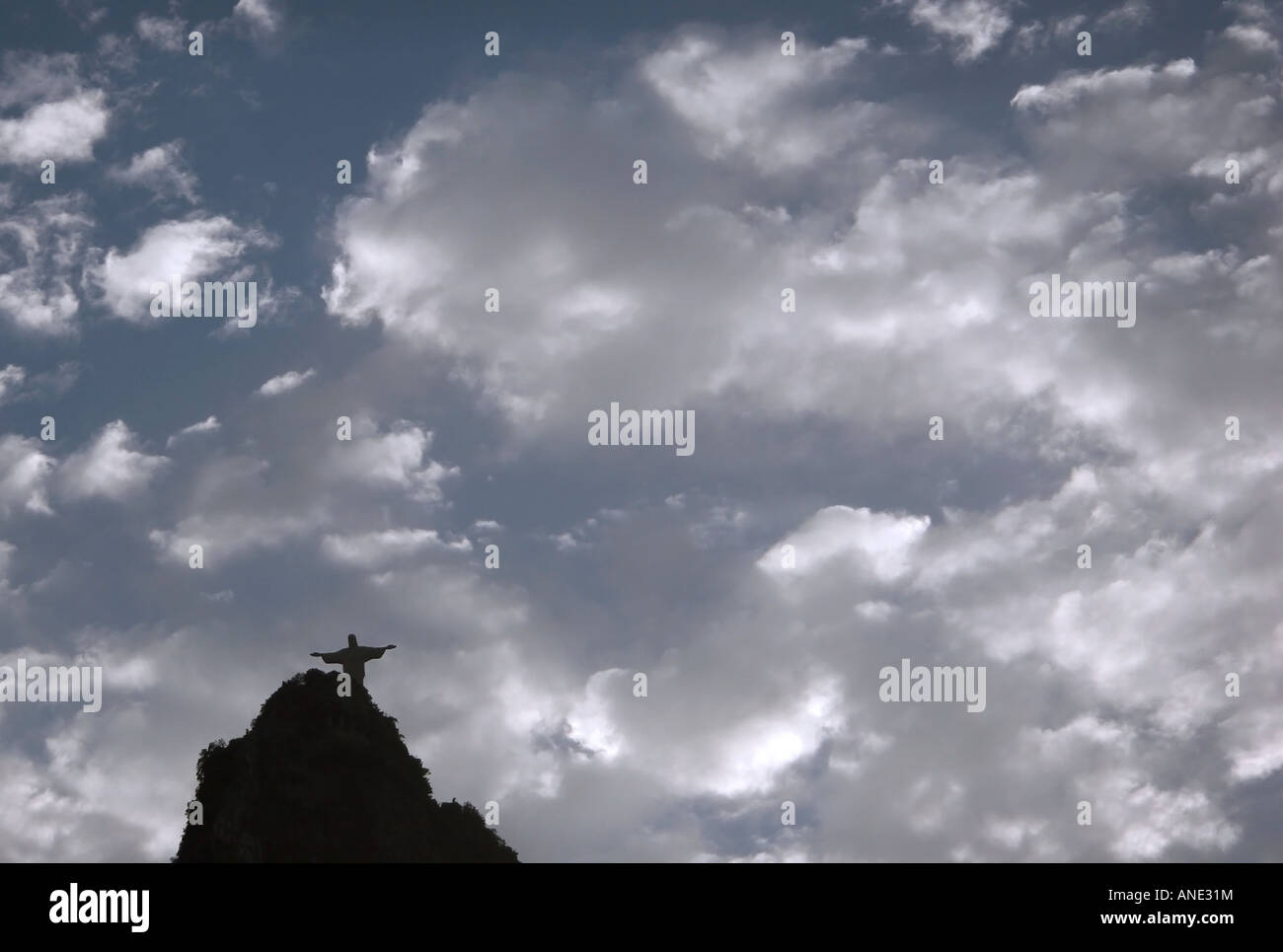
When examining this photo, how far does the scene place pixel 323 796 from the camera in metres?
46.4

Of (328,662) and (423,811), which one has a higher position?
(328,662)

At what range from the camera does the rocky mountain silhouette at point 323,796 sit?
45.4 m

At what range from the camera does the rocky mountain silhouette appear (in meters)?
45.4

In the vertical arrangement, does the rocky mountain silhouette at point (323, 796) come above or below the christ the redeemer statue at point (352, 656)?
below

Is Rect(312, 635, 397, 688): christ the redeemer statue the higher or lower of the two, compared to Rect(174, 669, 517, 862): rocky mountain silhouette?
higher
